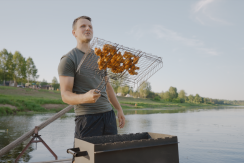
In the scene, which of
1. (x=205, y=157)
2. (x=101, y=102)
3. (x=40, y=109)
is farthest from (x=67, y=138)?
(x=40, y=109)

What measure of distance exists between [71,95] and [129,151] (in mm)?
757

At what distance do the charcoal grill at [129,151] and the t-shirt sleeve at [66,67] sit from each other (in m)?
0.72

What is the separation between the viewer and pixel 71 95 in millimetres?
1945

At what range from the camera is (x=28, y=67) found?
52156 millimetres

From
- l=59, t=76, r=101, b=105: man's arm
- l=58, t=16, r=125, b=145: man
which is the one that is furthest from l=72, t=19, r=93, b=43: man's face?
l=59, t=76, r=101, b=105: man's arm

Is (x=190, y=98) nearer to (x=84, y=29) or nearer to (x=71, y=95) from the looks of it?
(x=84, y=29)

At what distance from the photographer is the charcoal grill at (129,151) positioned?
1.52 meters

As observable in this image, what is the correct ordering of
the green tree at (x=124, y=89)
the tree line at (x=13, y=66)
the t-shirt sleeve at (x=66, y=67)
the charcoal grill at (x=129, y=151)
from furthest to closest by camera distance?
1. the tree line at (x=13, y=66)
2. the green tree at (x=124, y=89)
3. the t-shirt sleeve at (x=66, y=67)
4. the charcoal grill at (x=129, y=151)

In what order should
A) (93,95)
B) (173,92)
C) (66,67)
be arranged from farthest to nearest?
(173,92) → (66,67) → (93,95)

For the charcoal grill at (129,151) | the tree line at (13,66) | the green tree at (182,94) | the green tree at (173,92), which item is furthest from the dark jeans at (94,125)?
the green tree at (182,94)

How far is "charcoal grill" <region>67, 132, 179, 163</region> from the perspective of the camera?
1524mm

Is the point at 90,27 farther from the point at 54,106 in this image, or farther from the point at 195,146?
the point at 54,106

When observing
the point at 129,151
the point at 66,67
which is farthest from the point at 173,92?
the point at 129,151

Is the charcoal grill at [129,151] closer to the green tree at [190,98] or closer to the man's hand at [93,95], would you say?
the man's hand at [93,95]
